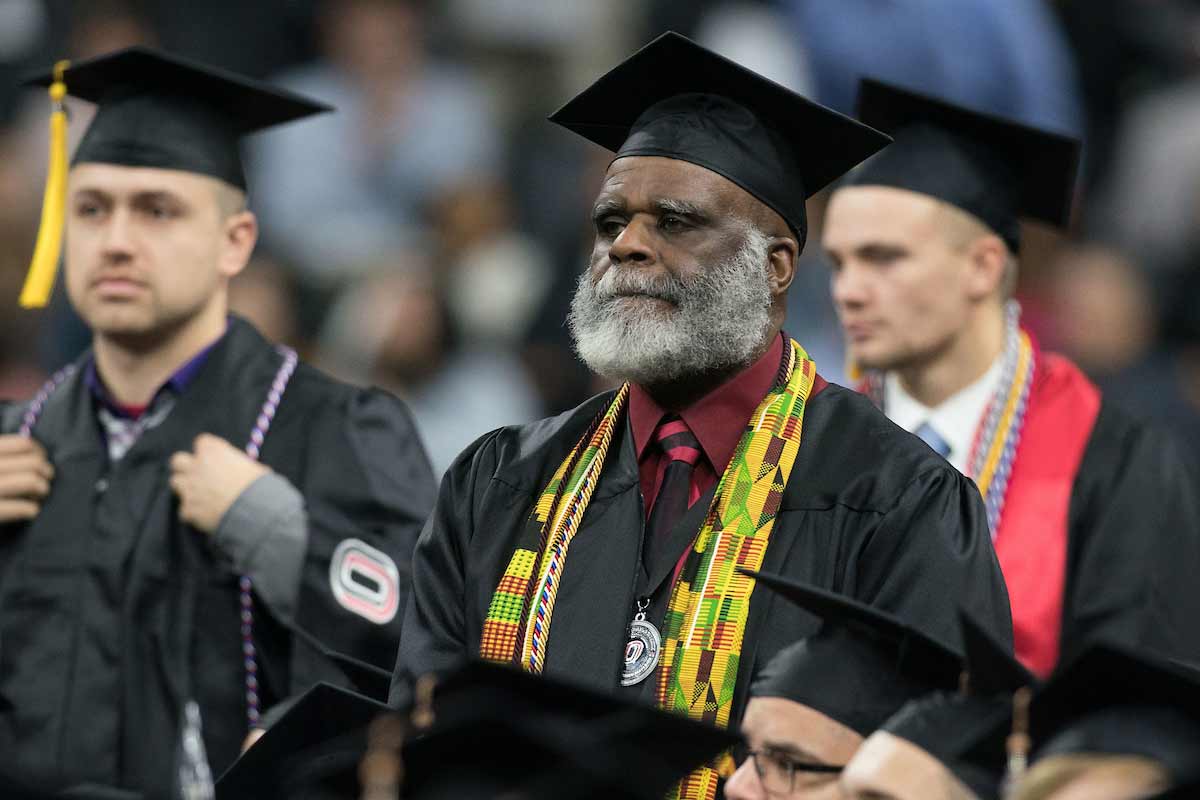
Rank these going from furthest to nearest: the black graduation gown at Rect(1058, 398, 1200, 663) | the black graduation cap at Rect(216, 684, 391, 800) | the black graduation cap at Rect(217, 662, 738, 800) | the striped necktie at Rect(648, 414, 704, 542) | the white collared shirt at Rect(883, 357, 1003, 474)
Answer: the white collared shirt at Rect(883, 357, 1003, 474)
the black graduation gown at Rect(1058, 398, 1200, 663)
the striped necktie at Rect(648, 414, 704, 542)
the black graduation cap at Rect(216, 684, 391, 800)
the black graduation cap at Rect(217, 662, 738, 800)

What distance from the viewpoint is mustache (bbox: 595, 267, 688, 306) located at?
4.33 metres

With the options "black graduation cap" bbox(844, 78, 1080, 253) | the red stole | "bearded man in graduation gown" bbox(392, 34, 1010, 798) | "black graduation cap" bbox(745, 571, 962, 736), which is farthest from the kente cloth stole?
"black graduation cap" bbox(844, 78, 1080, 253)

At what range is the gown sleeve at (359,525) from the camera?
541 cm

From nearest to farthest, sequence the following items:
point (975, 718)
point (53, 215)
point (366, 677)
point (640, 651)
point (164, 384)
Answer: point (975, 718) → point (640, 651) → point (366, 677) → point (164, 384) → point (53, 215)

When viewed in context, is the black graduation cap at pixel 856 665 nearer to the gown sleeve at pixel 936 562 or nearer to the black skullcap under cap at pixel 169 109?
the gown sleeve at pixel 936 562

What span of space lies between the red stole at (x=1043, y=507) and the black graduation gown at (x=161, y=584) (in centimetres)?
153

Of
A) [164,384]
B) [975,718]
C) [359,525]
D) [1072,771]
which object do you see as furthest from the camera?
[164,384]

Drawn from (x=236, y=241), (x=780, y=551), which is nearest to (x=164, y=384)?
(x=236, y=241)

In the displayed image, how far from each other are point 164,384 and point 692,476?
6.30 feet

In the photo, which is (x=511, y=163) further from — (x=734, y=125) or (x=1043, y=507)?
(x=734, y=125)

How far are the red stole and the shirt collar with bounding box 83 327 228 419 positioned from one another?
6.92 ft

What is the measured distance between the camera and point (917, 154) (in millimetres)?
6312

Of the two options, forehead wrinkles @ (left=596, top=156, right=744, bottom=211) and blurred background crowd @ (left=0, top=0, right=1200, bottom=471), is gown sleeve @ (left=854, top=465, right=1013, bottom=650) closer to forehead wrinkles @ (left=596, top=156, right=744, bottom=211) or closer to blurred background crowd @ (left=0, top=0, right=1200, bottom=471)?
forehead wrinkles @ (left=596, top=156, right=744, bottom=211)

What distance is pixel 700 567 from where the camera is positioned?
4.09 meters
